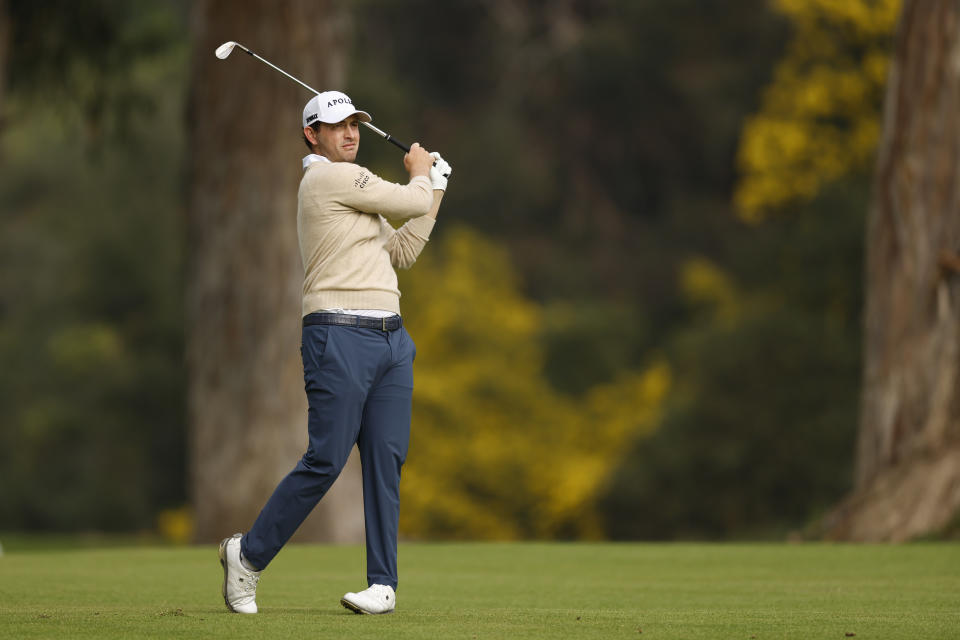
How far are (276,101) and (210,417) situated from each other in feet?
10.2

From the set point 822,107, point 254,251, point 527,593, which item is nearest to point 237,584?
point 527,593

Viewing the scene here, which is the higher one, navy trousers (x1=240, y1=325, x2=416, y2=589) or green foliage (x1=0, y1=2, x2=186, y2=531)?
navy trousers (x1=240, y1=325, x2=416, y2=589)

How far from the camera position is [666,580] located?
8.27 m

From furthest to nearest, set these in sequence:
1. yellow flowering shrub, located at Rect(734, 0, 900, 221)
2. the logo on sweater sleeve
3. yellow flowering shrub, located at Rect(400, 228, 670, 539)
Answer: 1. yellow flowering shrub, located at Rect(400, 228, 670, 539)
2. yellow flowering shrub, located at Rect(734, 0, 900, 221)
3. the logo on sweater sleeve

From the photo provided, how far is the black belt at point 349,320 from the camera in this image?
20.2 feet

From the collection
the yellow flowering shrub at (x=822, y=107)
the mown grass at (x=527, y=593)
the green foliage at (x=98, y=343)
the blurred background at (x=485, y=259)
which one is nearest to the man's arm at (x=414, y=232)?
the mown grass at (x=527, y=593)

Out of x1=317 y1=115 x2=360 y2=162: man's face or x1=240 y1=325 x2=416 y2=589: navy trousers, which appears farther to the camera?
x1=317 y1=115 x2=360 y2=162: man's face

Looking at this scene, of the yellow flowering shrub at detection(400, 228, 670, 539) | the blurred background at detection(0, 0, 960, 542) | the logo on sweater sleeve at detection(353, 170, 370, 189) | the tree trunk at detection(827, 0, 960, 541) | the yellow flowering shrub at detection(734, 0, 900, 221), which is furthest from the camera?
the yellow flowering shrub at detection(400, 228, 670, 539)

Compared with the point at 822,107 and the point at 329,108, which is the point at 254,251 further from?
the point at 822,107

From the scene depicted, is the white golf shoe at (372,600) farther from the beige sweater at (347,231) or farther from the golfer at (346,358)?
the beige sweater at (347,231)

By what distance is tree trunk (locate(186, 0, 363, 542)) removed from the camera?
50.1ft

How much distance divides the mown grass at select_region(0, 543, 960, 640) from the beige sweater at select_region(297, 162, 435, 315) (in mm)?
1222

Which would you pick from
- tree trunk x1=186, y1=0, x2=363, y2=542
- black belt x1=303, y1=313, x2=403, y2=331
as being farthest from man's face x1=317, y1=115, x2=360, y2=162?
tree trunk x1=186, y1=0, x2=363, y2=542

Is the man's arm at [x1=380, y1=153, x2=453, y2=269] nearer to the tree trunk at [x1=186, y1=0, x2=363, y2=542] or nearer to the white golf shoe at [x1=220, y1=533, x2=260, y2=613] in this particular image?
the white golf shoe at [x1=220, y1=533, x2=260, y2=613]
